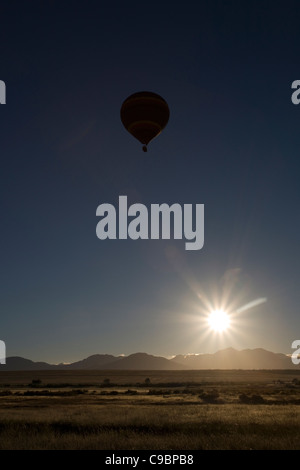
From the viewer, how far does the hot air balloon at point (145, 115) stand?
31.4 metres

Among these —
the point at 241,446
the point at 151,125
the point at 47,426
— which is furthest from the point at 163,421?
the point at 151,125

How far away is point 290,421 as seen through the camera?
23.6 metres

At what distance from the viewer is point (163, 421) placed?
76.5ft

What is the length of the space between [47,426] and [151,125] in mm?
21055

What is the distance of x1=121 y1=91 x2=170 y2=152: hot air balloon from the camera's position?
103ft

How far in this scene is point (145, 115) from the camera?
31.3 m

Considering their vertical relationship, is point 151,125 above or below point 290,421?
above
